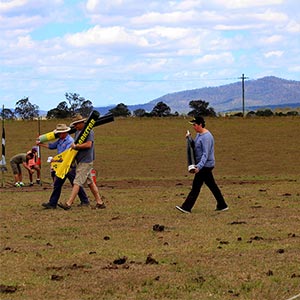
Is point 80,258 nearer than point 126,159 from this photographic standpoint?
Yes

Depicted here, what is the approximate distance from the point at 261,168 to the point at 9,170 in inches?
390

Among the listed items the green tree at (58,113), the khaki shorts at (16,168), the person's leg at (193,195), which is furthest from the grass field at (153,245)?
the green tree at (58,113)

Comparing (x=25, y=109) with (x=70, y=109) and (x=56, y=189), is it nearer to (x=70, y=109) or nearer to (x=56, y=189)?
(x=70, y=109)

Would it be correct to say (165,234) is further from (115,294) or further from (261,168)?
(261,168)

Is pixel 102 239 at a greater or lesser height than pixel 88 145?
lesser

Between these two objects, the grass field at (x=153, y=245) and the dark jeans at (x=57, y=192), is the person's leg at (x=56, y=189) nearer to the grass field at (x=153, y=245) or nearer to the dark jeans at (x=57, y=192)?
the dark jeans at (x=57, y=192)

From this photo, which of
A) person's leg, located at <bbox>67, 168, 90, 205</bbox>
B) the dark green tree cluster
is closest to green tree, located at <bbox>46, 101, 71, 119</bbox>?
the dark green tree cluster

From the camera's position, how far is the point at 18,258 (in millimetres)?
10867

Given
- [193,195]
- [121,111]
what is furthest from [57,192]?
[121,111]

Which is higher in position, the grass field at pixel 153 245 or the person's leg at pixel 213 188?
the person's leg at pixel 213 188

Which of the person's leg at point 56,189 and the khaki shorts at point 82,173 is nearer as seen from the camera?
the khaki shorts at point 82,173

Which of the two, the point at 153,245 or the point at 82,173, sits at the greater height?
the point at 82,173

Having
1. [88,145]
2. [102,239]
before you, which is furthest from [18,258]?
[88,145]

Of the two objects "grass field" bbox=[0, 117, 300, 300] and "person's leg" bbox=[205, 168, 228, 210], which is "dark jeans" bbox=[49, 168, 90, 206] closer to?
"grass field" bbox=[0, 117, 300, 300]
